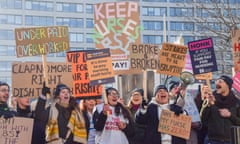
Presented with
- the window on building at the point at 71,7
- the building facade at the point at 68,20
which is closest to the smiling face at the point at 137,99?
the building facade at the point at 68,20

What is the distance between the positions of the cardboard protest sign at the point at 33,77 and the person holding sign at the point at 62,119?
0.58m

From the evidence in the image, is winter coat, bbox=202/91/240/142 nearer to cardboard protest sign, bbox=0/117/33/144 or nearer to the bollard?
the bollard

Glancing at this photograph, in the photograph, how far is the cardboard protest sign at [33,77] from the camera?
7.02m

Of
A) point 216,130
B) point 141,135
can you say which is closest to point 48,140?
point 141,135

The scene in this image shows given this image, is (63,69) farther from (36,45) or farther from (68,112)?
(68,112)

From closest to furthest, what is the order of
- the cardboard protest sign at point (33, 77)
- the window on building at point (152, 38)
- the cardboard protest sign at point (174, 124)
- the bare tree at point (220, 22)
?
1. the cardboard protest sign at point (174, 124)
2. the cardboard protest sign at point (33, 77)
3. the bare tree at point (220, 22)
4. the window on building at point (152, 38)

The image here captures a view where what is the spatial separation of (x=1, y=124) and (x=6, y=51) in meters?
51.5

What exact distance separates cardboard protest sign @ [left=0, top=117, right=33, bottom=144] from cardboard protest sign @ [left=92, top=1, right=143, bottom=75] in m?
2.43

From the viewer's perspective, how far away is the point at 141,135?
7160 mm

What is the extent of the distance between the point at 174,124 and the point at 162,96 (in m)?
0.42

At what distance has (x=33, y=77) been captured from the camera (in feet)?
23.7

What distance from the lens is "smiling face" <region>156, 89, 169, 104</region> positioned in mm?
6605

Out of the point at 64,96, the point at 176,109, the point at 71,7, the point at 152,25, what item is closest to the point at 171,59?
the point at 176,109

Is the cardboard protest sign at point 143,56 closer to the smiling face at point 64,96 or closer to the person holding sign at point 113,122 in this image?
the person holding sign at point 113,122
